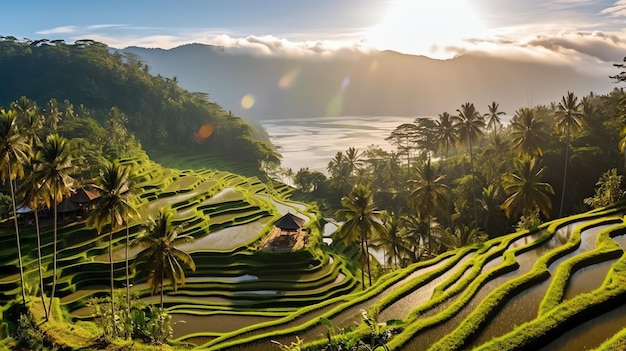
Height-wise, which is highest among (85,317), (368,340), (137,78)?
(137,78)

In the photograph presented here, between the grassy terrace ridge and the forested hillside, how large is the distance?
201 ft

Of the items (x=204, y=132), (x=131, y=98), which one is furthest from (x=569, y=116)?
(x=131, y=98)

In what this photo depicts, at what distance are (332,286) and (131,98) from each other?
101m

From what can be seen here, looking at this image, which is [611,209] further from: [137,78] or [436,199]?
[137,78]

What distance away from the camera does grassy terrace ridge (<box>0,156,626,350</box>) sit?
17328mm

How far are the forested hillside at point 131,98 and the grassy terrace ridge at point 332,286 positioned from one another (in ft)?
201

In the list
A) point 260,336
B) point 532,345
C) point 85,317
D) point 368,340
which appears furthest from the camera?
point 85,317

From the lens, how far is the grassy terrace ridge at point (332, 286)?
17.3 meters

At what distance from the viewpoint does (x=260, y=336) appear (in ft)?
66.9

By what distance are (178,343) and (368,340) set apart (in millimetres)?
11323

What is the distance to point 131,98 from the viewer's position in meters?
118

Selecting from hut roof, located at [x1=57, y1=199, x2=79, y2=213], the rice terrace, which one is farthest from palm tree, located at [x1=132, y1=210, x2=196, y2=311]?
hut roof, located at [x1=57, y1=199, x2=79, y2=213]

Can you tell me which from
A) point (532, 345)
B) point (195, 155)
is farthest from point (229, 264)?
point (195, 155)

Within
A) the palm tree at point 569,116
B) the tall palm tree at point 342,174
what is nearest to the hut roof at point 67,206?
the tall palm tree at point 342,174
